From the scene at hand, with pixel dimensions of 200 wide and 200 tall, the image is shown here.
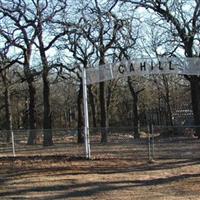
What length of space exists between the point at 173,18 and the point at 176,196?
23.6 meters

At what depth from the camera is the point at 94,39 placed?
1606 inches

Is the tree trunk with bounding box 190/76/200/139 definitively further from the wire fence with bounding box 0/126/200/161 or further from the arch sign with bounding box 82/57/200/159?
the arch sign with bounding box 82/57/200/159

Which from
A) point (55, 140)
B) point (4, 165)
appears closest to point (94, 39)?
point (55, 140)

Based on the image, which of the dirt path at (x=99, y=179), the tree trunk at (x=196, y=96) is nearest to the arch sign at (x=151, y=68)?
the dirt path at (x=99, y=179)

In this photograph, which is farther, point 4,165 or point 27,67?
point 27,67

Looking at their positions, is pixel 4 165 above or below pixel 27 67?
below

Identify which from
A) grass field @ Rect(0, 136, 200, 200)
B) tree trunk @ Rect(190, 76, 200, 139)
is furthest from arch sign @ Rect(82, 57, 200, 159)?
tree trunk @ Rect(190, 76, 200, 139)

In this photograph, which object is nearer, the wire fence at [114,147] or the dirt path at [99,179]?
the dirt path at [99,179]

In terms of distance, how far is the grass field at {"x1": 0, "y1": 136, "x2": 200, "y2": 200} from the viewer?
13.1 meters

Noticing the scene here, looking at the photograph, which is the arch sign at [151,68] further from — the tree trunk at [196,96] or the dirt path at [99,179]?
the tree trunk at [196,96]

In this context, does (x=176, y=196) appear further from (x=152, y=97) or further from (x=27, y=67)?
(x=152, y=97)

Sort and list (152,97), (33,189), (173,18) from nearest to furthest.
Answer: (33,189) → (173,18) → (152,97)

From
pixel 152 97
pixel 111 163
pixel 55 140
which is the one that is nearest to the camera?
pixel 111 163

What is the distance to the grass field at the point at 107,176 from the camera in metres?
13.1
